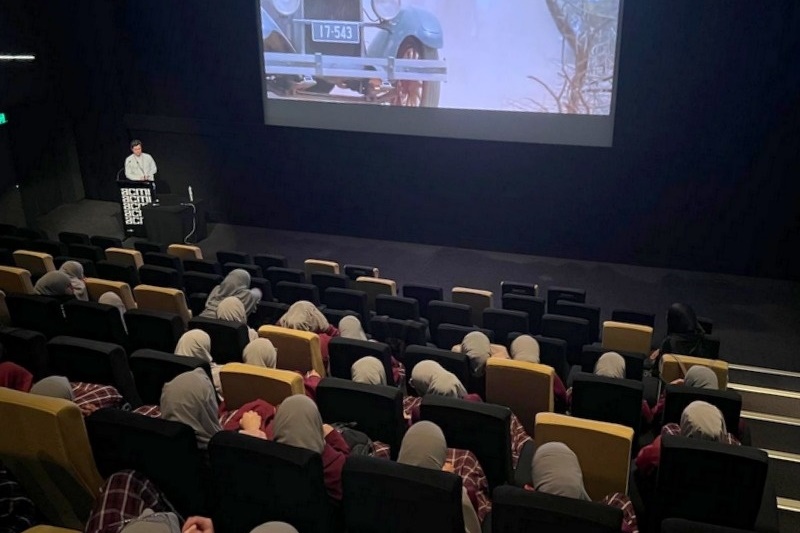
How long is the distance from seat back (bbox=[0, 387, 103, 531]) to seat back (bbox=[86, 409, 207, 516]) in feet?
0.28

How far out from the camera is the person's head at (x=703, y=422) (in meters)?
3.55

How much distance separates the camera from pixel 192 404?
3535 mm

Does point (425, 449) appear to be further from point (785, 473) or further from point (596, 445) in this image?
point (785, 473)

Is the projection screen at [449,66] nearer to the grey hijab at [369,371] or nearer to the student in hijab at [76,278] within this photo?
the student in hijab at [76,278]

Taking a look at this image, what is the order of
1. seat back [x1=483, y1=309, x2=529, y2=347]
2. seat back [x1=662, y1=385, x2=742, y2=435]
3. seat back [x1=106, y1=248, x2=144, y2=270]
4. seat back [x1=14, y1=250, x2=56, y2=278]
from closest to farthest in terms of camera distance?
seat back [x1=662, y1=385, x2=742, y2=435] < seat back [x1=483, y1=309, x2=529, y2=347] < seat back [x1=14, y1=250, x2=56, y2=278] < seat back [x1=106, y1=248, x2=144, y2=270]

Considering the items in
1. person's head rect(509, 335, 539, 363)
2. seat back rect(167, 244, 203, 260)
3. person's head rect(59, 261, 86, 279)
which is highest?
person's head rect(59, 261, 86, 279)

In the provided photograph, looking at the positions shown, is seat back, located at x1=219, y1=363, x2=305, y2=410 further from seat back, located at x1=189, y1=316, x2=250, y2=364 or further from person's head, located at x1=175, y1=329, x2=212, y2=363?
seat back, located at x1=189, y1=316, x2=250, y2=364

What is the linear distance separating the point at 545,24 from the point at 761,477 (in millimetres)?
5764

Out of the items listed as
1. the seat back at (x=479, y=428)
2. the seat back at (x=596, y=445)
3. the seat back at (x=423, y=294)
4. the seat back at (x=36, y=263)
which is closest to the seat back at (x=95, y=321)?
the seat back at (x=36, y=263)

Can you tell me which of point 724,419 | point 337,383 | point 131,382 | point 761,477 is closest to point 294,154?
point 131,382

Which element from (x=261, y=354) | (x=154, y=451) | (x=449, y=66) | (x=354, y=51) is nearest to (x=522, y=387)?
(x=261, y=354)

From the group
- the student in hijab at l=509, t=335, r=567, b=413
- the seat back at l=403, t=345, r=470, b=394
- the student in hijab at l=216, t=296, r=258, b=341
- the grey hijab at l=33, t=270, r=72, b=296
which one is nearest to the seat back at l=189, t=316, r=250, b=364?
the student in hijab at l=216, t=296, r=258, b=341

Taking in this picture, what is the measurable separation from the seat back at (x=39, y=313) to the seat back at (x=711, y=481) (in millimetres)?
4248

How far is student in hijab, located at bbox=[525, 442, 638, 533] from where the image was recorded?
303 cm
